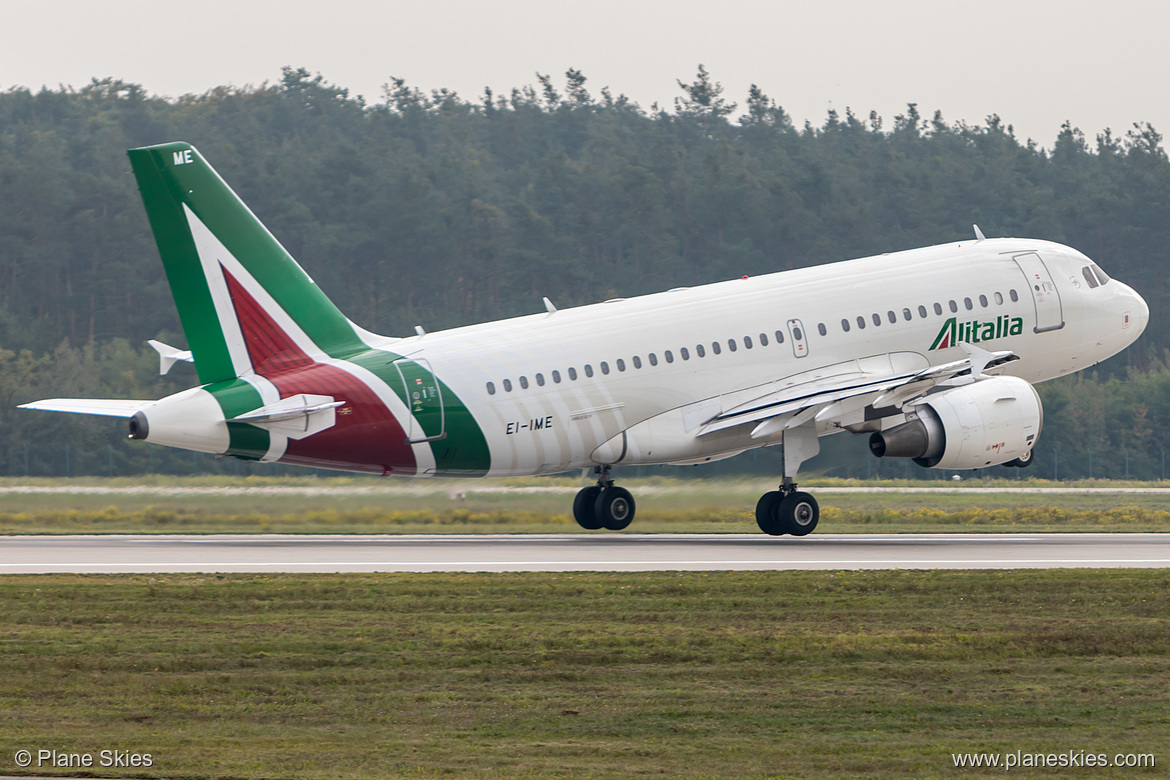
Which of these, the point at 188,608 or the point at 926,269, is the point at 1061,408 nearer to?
the point at 926,269

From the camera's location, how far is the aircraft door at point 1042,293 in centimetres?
3628

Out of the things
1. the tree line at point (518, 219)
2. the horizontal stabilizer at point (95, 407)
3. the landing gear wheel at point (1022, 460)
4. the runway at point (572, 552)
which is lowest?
the runway at point (572, 552)

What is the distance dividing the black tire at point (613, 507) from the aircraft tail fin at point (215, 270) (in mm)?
8094

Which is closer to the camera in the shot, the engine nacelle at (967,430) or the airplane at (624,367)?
the airplane at (624,367)

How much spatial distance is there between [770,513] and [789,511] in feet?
1.49

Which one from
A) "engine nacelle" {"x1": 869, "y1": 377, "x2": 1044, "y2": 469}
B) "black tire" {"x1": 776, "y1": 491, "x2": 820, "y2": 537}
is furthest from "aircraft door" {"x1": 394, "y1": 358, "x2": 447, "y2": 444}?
"engine nacelle" {"x1": 869, "y1": 377, "x2": 1044, "y2": 469}

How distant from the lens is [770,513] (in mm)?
33750

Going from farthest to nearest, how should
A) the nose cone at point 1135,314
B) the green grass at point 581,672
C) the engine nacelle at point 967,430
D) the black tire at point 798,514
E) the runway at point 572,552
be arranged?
the nose cone at point 1135,314 < the black tire at point 798,514 < the engine nacelle at point 967,430 < the runway at point 572,552 < the green grass at point 581,672

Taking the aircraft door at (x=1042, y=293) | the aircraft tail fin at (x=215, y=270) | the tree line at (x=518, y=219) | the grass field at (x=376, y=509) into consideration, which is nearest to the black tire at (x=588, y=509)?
the grass field at (x=376, y=509)

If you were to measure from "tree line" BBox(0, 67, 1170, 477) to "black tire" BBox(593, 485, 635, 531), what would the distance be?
45261 mm

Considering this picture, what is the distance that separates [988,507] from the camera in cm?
4819

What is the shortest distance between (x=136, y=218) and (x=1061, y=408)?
57.4m

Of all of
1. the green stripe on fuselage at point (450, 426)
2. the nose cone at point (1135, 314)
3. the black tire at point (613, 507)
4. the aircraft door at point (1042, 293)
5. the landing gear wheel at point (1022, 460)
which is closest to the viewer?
the green stripe on fuselage at point (450, 426)

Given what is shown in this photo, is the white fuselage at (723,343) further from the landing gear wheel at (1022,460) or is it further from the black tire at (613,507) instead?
the landing gear wheel at (1022,460)
